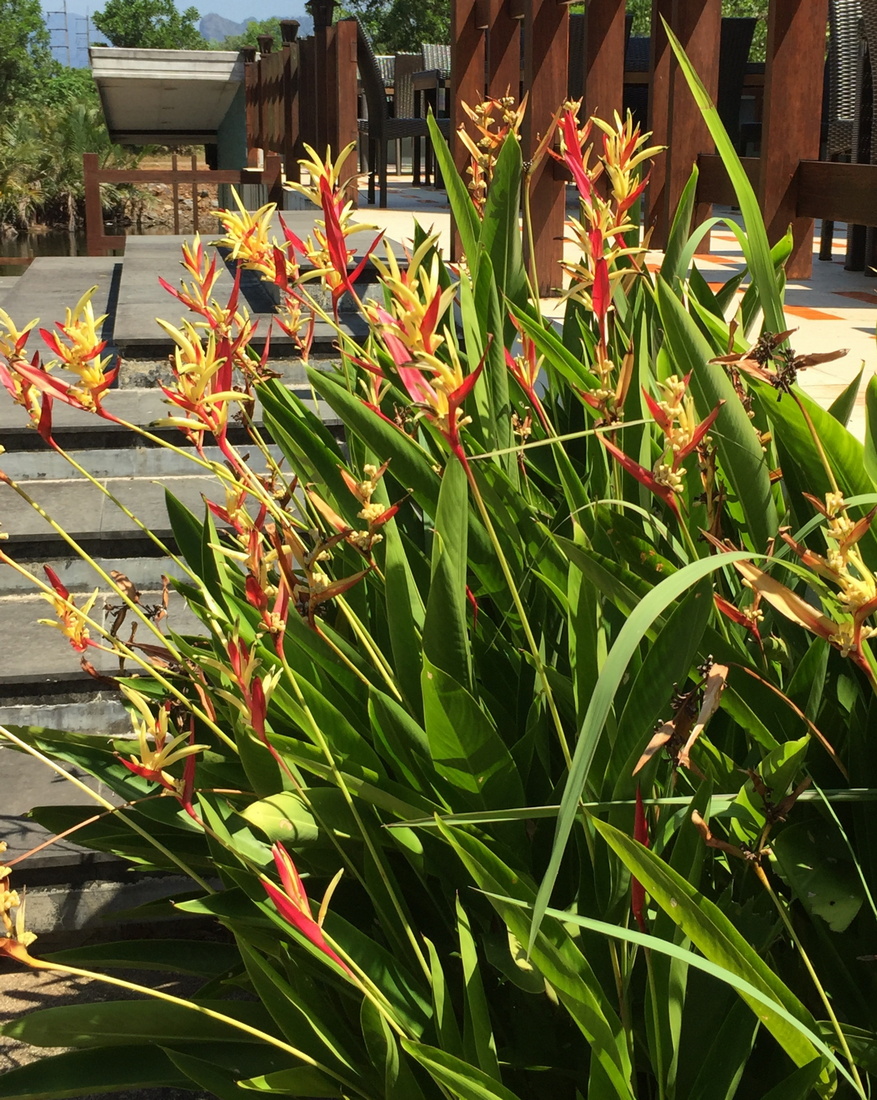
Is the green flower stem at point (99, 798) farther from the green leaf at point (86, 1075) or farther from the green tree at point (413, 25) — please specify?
the green tree at point (413, 25)

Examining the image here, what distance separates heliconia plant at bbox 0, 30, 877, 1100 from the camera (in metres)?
0.66

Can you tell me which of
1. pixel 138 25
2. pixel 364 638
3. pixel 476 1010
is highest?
pixel 138 25

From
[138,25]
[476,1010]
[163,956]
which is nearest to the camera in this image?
[476,1010]

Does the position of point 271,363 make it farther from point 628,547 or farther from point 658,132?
point 628,547

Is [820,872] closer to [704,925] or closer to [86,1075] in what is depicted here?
[704,925]

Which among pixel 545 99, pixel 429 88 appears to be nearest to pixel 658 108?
pixel 545 99

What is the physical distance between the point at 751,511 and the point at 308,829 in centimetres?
41

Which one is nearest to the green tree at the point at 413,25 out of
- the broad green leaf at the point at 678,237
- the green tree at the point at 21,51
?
the green tree at the point at 21,51

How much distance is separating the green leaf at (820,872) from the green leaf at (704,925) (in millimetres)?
132

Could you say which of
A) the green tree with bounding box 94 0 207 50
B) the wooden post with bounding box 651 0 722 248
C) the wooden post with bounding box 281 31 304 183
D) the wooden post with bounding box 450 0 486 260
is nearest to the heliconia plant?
the wooden post with bounding box 651 0 722 248

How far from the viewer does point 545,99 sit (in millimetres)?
3771

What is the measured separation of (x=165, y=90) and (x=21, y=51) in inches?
1422

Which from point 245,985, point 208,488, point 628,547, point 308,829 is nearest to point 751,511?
point 628,547

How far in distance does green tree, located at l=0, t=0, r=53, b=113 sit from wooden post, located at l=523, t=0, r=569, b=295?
31.6 m
